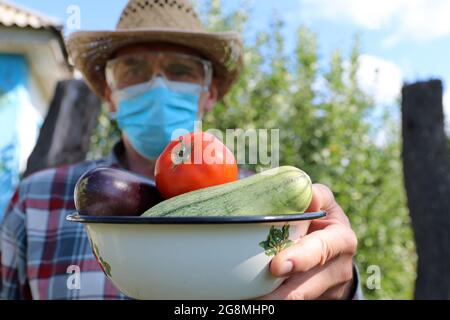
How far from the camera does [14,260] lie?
7.35ft

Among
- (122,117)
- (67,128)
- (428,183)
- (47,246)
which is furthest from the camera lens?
(428,183)

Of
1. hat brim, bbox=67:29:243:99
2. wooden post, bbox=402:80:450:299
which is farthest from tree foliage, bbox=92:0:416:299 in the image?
hat brim, bbox=67:29:243:99

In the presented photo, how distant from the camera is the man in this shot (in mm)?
2129

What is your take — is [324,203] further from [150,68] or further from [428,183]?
[428,183]

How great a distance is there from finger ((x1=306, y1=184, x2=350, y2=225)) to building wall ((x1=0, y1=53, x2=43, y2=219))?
543 centimetres

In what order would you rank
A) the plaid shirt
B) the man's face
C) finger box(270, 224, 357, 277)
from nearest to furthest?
finger box(270, 224, 357, 277) → the plaid shirt → the man's face

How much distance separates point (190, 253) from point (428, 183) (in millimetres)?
3849

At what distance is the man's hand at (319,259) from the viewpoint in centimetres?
97

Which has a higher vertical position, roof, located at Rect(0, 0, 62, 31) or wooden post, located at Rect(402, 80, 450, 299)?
roof, located at Rect(0, 0, 62, 31)

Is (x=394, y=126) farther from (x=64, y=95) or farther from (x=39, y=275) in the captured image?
(x=39, y=275)

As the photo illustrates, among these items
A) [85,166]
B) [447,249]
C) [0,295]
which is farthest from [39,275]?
[447,249]

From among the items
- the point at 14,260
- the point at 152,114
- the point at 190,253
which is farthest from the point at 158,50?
the point at 190,253

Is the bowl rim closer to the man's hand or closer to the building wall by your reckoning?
the man's hand

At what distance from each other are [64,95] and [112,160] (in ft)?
5.41
